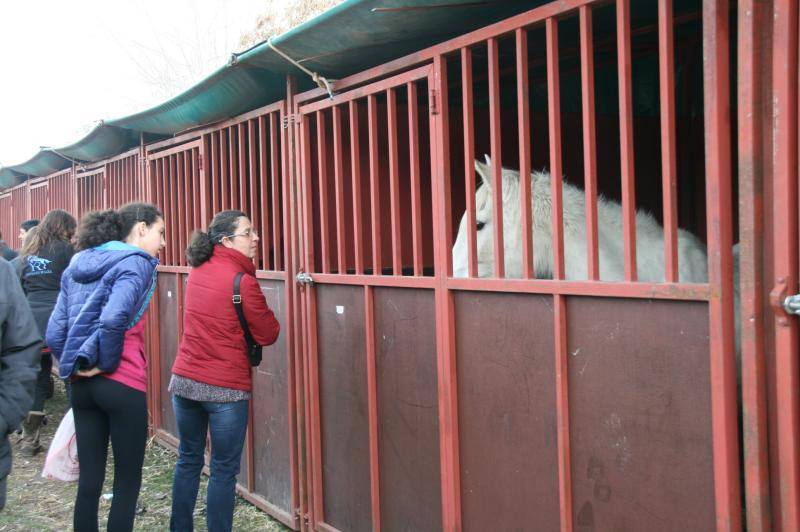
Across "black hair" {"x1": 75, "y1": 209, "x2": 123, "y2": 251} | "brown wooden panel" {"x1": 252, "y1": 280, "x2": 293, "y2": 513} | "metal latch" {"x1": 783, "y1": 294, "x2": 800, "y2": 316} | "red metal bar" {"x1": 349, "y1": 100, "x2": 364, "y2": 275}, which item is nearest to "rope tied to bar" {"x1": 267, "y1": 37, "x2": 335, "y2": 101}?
"red metal bar" {"x1": 349, "y1": 100, "x2": 364, "y2": 275}

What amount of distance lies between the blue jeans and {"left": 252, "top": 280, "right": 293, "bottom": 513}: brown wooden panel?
715 millimetres

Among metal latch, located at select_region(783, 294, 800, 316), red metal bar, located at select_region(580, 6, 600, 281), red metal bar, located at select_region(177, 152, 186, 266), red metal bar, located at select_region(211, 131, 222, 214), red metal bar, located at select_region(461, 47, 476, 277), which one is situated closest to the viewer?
metal latch, located at select_region(783, 294, 800, 316)

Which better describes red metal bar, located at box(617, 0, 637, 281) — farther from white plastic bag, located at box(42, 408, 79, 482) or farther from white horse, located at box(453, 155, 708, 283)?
white plastic bag, located at box(42, 408, 79, 482)

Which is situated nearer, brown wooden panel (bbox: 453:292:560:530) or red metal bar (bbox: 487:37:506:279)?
brown wooden panel (bbox: 453:292:560:530)

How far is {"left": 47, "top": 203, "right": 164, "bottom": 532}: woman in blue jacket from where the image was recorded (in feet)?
9.82

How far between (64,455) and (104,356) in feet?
2.64

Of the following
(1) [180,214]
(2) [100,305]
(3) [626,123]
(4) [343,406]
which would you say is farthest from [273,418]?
(3) [626,123]

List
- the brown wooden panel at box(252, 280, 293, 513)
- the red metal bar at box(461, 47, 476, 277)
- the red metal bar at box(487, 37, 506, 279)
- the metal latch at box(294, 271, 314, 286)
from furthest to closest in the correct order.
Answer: the brown wooden panel at box(252, 280, 293, 513), the metal latch at box(294, 271, 314, 286), the red metal bar at box(461, 47, 476, 277), the red metal bar at box(487, 37, 506, 279)

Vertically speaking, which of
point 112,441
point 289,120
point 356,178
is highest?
point 289,120

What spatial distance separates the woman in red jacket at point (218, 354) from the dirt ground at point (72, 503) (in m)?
0.90

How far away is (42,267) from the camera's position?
5516 millimetres

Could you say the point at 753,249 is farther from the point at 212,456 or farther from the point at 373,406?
the point at 212,456

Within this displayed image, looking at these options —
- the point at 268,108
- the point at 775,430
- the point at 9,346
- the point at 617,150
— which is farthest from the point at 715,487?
the point at 617,150

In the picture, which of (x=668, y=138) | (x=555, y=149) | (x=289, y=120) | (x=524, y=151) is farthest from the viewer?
(x=289, y=120)
